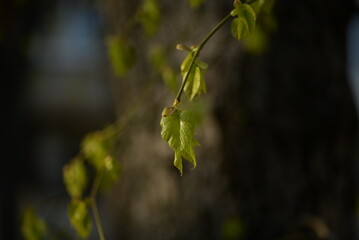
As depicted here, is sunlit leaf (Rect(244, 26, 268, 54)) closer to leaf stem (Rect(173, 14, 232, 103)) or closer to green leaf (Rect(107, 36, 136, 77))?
green leaf (Rect(107, 36, 136, 77))

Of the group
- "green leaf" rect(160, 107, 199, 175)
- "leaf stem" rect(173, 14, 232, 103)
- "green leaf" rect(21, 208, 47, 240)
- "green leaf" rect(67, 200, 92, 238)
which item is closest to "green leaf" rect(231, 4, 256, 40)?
"leaf stem" rect(173, 14, 232, 103)

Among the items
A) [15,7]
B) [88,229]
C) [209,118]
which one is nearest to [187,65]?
[88,229]

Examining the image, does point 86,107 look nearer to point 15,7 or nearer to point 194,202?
point 15,7

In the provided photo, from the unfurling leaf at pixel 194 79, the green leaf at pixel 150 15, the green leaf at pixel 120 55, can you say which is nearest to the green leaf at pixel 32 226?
the green leaf at pixel 120 55

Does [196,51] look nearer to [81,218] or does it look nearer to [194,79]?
[194,79]

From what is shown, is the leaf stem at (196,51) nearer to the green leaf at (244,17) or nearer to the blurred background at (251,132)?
the green leaf at (244,17)
